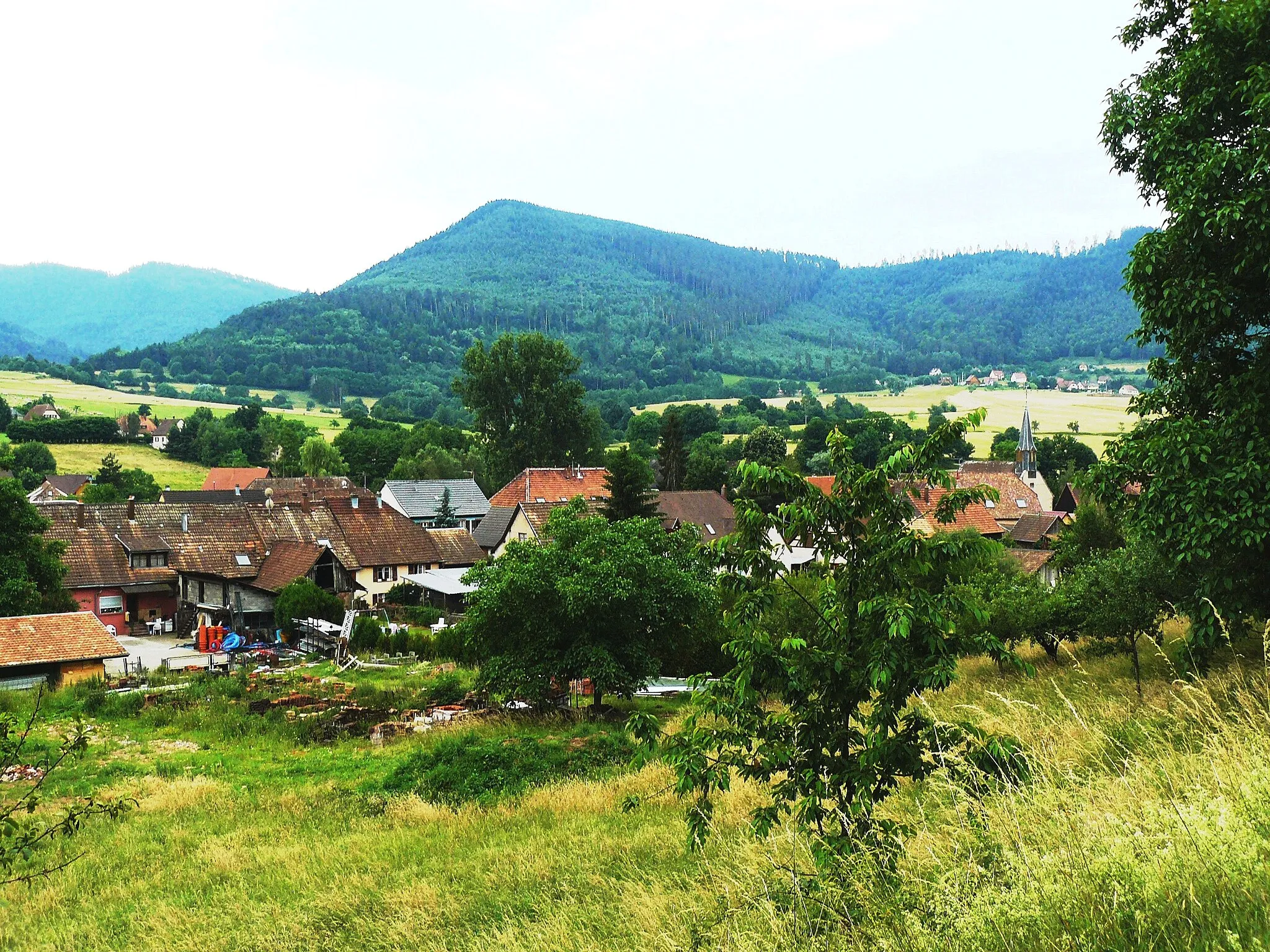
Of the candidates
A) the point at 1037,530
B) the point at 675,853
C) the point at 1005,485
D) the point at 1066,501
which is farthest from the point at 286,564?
the point at 1066,501

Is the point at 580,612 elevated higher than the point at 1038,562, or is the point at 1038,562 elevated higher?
the point at 580,612

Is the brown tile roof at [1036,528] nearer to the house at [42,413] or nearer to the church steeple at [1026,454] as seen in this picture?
the church steeple at [1026,454]

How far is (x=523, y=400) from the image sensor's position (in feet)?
231

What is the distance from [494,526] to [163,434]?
85.1 meters

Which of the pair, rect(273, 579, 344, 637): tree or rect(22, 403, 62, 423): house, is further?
rect(22, 403, 62, 423): house

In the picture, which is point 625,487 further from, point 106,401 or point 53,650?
point 106,401

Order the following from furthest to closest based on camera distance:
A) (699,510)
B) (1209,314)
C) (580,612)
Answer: (699,510)
(580,612)
(1209,314)

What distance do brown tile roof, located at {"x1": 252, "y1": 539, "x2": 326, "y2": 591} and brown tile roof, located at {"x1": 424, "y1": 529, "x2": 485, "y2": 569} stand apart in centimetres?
705

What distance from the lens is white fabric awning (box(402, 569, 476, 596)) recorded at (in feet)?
137

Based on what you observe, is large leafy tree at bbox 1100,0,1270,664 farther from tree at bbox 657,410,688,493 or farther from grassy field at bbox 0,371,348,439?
grassy field at bbox 0,371,348,439

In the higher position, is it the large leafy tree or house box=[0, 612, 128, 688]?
the large leafy tree

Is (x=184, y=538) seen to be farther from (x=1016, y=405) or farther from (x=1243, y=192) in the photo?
(x=1016, y=405)

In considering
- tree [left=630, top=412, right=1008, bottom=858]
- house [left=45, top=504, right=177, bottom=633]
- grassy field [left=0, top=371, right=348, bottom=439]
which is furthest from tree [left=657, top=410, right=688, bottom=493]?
tree [left=630, top=412, right=1008, bottom=858]

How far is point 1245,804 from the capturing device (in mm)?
4594
